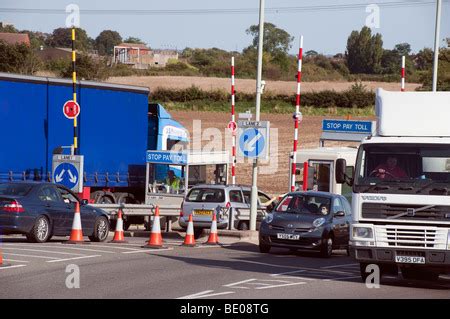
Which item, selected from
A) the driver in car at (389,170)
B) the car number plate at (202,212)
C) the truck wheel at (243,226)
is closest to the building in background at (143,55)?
the truck wheel at (243,226)

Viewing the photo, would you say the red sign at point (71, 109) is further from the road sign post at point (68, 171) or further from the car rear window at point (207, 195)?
the car rear window at point (207, 195)

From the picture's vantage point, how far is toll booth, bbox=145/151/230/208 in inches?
1385

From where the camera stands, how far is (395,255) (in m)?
18.2

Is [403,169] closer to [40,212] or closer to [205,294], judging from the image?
[205,294]

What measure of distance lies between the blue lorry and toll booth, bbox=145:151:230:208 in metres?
0.76

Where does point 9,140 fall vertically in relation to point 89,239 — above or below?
above

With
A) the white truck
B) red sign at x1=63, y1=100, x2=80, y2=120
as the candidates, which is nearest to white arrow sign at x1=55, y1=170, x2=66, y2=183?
red sign at x1=63, y1=100, x2=80, y2=120

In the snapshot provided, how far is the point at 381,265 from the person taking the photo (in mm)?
19359

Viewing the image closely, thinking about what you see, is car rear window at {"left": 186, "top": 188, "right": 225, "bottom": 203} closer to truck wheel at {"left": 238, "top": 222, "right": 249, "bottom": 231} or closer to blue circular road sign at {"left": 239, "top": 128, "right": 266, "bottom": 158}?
truck wheel at {"left": 238, "top": 222, "right": 249, "bottom": 231}

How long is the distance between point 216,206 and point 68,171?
4.11 metres
